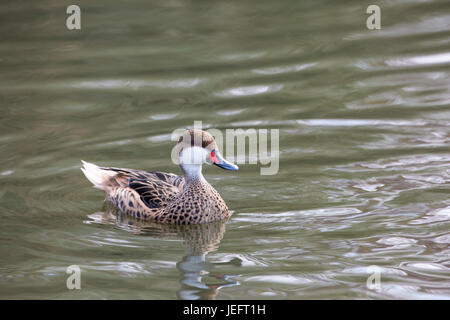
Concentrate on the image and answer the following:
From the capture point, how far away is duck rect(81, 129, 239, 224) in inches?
323

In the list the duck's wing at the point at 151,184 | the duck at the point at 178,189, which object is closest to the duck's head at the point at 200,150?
the duck at the point at 178,189

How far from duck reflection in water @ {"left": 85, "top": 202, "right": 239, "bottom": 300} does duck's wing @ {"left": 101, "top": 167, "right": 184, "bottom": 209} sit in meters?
0.26

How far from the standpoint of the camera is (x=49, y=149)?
10.2 metres

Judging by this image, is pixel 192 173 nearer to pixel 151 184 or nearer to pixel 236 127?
pixel 151 184

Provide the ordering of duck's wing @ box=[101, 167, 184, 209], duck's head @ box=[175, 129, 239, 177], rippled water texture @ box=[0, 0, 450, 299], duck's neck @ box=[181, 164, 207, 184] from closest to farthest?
rippled water texture @ box=[0, 0, 450, 299], duck's head @ box=[175, 129, 239, 177], duck's neck @ box=[181, 164, 207, 184], duck's wing @ box=[101, 167, 184, 209]

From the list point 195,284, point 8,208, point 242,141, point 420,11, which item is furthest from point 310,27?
point 195,284

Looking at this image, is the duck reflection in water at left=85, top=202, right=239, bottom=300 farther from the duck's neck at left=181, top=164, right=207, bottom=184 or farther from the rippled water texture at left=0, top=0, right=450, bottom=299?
the duck's neck at left=181, top=164, right=207, bottom=184

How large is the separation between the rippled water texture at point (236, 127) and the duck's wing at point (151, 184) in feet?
1.12

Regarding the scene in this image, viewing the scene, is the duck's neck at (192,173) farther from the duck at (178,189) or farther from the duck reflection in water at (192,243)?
the duck reflection in water at (192,243)

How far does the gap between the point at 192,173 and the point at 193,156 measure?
0.82ft

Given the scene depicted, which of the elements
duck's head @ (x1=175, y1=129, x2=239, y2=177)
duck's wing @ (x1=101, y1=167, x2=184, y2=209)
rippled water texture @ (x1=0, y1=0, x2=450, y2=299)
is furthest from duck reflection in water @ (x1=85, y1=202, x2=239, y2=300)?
duck's head @ (x1=175, y1=129, x2=239, y2=177)

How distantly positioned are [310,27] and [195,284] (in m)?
7.99

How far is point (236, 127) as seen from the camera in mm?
10633

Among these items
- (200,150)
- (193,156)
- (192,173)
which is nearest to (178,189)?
(192,173)
